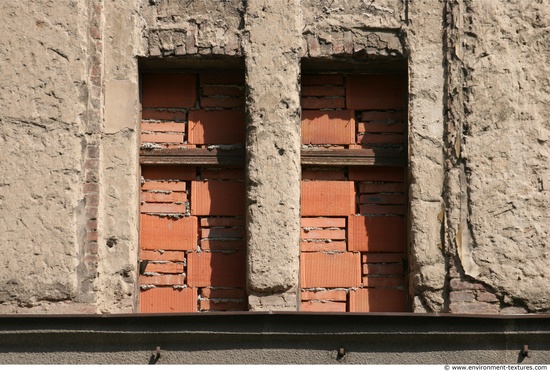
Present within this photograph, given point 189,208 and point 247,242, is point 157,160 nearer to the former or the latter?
point 189,208

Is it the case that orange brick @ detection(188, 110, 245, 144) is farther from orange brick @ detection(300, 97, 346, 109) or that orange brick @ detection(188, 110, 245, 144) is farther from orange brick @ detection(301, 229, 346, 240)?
orange brick @ detection(301, 229, 346, 240)

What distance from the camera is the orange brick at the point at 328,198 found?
7.19m

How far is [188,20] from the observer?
23.4ft

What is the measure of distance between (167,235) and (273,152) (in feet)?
2.95

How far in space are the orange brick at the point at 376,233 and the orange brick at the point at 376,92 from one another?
75 cm

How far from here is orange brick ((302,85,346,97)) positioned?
288 inches

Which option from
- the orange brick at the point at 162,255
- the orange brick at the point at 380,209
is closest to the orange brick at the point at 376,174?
the orange brick at the point at 380,209

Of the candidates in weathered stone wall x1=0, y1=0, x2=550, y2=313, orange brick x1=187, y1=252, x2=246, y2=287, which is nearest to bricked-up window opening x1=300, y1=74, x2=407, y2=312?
weathered stone wall x1=0, y1=0, x2=550, y2=313

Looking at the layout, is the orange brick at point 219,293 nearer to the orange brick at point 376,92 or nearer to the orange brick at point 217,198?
the orange brick at point 217,198

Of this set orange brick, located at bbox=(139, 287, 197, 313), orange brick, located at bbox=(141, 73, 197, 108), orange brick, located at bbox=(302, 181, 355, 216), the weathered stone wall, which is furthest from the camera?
orange brick, located at bbox=(141, 73, 197, 108)

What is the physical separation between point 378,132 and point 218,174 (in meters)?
1.10

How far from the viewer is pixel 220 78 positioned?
734 cm

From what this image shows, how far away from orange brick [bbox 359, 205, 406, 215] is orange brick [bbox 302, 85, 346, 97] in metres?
0.78

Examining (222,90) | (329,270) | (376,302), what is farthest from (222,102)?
(376,302)
